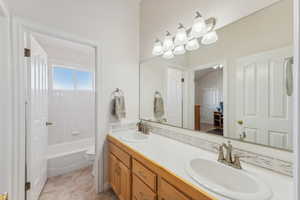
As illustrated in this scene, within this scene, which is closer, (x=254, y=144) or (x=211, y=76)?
(x=254, y=144)

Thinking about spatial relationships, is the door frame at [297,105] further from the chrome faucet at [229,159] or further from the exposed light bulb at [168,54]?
the exposed light bulb at [168,54]

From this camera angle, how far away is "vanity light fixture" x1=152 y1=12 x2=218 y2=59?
126 cm

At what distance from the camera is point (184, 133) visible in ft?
4.83

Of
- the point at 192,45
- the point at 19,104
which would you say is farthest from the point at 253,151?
the point at 19,104

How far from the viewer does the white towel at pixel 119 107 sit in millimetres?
1873

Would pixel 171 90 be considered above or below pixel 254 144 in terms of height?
above

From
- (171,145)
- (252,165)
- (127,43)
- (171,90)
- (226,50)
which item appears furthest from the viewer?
(127,43)

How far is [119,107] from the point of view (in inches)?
74.3

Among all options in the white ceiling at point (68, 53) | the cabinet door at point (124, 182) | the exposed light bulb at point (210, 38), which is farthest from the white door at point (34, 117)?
the exposed light bulb at point (210, 38)

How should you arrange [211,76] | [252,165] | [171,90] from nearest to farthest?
[252,165] < [211,76] < [171,90]

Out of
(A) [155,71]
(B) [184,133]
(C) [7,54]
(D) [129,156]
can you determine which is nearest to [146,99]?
(A) [155,71]

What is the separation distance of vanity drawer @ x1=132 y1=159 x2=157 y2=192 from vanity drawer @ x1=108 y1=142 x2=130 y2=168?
119 mm

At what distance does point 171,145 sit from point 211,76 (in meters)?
0.80

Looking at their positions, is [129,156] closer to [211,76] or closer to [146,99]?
[146,99]
